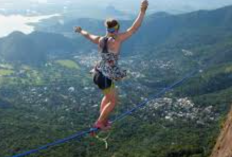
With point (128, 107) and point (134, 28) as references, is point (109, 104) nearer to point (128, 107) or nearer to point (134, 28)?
point (134, 28)

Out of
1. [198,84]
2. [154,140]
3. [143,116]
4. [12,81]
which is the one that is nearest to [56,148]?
[154,140]

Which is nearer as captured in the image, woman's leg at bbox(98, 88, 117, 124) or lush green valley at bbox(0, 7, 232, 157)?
woman's leg at bbox(98, 88, 117, 124)

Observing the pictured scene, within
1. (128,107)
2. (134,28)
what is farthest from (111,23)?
(128,107)

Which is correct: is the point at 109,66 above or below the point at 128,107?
above

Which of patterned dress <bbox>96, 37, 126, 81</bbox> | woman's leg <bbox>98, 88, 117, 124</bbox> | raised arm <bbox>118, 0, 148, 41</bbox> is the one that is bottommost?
woman's leg <bbox>98, 88, 117, 124</bbox>

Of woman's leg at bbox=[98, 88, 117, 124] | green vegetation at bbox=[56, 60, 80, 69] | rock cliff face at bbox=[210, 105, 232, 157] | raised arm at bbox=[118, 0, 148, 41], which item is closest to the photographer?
raised arm at bbox=[118, 0, 148, 41]

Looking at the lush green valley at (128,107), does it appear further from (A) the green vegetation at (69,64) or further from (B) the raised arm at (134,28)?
(B) the raised arm at (134,28)

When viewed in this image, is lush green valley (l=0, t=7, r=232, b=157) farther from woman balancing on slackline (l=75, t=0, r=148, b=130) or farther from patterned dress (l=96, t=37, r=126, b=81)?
patterned dress (l=96, t=37, r=126, b=81)

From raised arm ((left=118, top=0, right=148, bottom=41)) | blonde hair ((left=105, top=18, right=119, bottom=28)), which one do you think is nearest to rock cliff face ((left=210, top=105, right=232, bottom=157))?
raised arm ((left=118, top=0, right=148, bottom=41))

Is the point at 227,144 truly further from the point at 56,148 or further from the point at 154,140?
the point at 154,140
